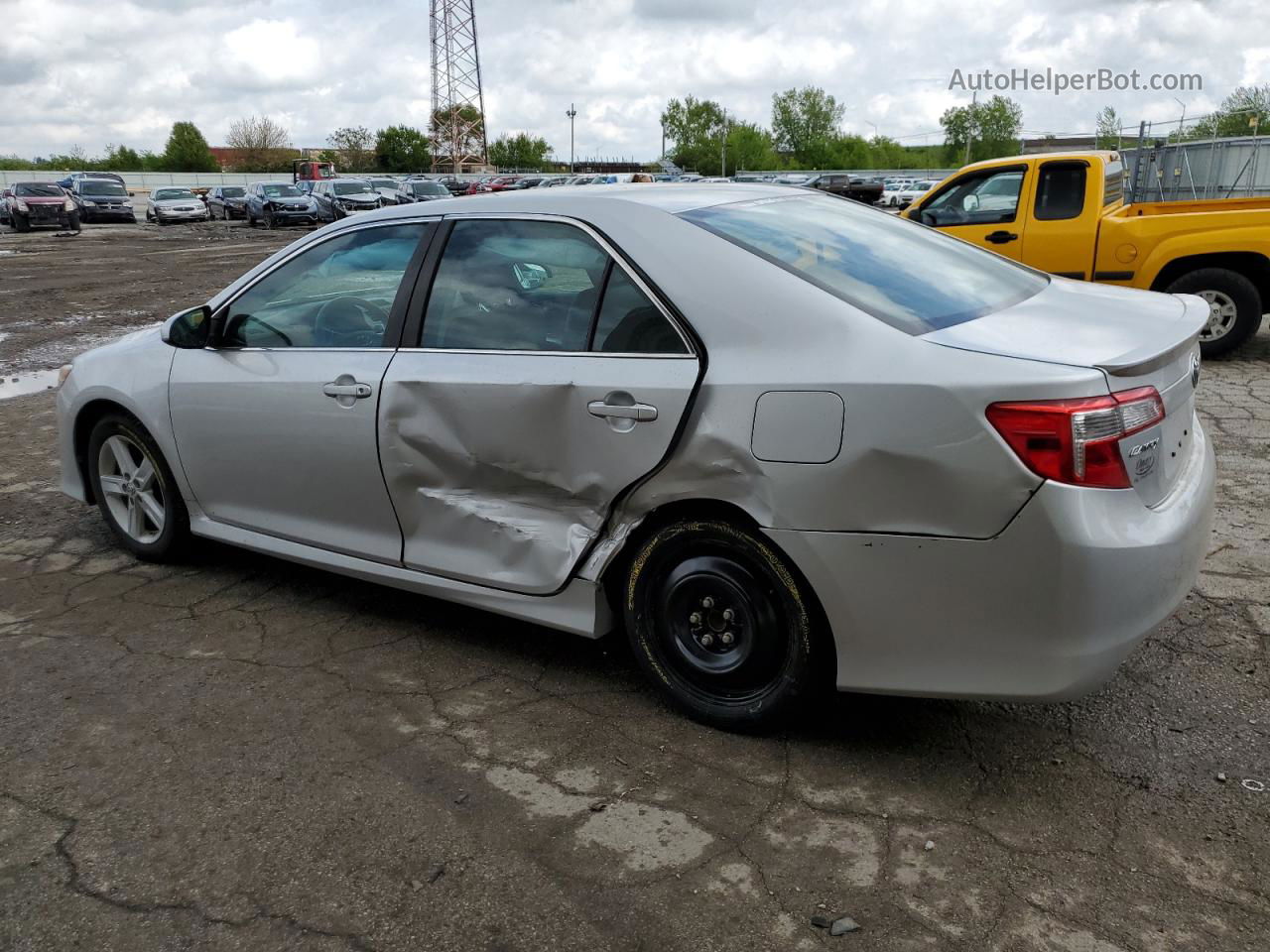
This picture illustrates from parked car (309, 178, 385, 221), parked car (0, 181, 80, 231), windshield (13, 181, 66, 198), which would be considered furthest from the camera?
parked car (309, 178, 385, 221)

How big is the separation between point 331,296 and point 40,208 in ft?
115

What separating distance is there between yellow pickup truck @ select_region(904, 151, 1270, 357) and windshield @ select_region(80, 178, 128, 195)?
37920 mm

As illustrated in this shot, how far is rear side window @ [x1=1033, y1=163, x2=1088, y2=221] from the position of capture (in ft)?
29.5

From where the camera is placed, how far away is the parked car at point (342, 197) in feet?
116

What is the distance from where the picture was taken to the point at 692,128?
420 feet

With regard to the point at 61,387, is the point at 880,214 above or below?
above

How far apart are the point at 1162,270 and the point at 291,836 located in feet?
26.8

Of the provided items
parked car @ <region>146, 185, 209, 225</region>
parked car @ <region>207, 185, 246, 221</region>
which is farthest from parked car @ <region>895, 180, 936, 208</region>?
parked car @ <region>146, 185, 209, 225</region>

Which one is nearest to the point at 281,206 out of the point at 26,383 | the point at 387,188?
the point at 387,188

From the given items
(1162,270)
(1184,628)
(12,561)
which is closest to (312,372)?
(12,561)

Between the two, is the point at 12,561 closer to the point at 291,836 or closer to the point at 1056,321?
the point at 291,836

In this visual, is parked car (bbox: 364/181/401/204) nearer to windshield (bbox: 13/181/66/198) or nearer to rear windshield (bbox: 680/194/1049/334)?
windshield (bbox: 13/181/66/198)

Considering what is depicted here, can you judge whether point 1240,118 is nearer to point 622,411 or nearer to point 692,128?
point 622,411

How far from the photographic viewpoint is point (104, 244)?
27672 mm
